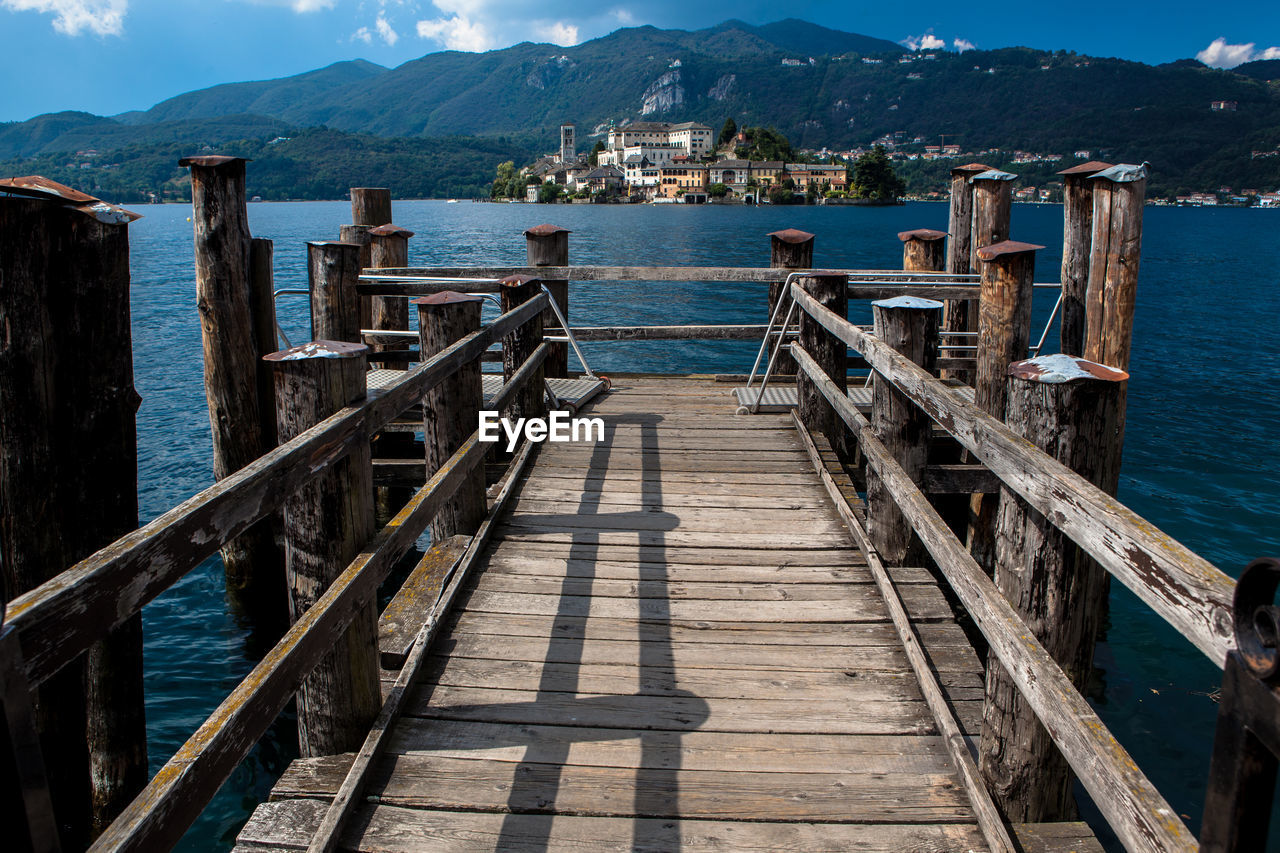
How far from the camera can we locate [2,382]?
11.5 feet

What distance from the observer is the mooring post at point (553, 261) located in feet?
27.2

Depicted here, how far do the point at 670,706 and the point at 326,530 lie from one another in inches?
58.7

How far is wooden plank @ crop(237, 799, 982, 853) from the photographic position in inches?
102

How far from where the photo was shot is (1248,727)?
134 centimetres

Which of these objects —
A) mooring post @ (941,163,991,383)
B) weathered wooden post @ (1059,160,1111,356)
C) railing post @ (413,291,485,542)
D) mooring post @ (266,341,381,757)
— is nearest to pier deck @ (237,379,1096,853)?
mooring post @ (266,341,381,757)

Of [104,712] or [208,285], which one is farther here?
[208,285]

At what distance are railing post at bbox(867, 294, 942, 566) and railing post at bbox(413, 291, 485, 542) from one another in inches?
90.1

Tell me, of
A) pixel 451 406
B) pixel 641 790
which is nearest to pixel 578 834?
pixel 641 790

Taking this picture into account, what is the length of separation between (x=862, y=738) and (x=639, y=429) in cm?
433

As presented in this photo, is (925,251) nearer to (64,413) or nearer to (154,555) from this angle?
(64,413)

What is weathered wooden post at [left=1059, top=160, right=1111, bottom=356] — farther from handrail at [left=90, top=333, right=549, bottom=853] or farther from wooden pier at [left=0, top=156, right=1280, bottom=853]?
handrail at [left=90, top=333, right=549, bottom=853]

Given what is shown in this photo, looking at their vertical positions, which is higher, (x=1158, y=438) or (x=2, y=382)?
(x=2, y=382)

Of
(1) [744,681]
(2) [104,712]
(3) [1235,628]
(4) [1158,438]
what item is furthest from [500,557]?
(4) [1158,438]

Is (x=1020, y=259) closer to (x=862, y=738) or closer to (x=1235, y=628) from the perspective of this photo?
(x=862, y=738)
